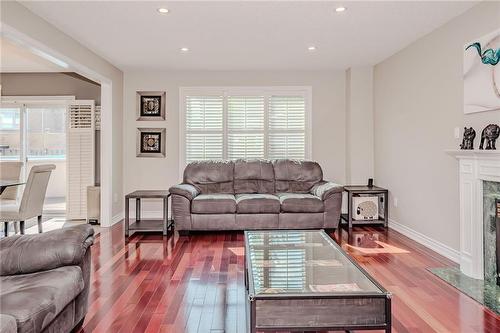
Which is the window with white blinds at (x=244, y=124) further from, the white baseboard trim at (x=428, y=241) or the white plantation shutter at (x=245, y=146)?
the white baseboard trim at (x=428, y=241)

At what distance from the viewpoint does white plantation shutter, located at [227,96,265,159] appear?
6.41 meters

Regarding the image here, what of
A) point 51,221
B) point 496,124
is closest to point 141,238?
point 51,221

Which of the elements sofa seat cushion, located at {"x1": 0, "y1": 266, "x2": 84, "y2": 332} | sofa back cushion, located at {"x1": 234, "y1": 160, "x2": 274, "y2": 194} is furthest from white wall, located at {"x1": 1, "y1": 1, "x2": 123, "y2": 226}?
sofa seat cushion, located at {"x1": 0, "y1": 266, "x2": 84, "y2": 332}

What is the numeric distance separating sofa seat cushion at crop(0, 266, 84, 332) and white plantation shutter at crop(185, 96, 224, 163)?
4229mm

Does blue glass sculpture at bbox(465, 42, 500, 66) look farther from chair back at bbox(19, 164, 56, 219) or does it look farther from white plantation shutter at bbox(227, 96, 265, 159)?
chair back at bbox(19, 164, 56, 219)

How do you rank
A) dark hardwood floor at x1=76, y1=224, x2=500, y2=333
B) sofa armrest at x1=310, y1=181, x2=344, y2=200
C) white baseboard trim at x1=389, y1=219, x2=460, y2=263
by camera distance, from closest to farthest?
1. dark hardwood floor at x1=76, y1=224, x2=500, y2=333
2. white baseboard trim at x1=389, y1=219, x2=460, y2=263
3. sofa armrest at x1=310, y1=181, x2=344, y2=200

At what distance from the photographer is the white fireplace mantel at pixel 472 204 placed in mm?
3257

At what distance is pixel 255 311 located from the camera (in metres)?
1.86

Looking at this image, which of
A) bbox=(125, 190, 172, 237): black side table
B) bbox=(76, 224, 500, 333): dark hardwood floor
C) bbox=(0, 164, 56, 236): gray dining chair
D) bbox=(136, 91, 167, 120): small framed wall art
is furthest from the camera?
bbox=(136, 91, 167, 120): small framed wall art

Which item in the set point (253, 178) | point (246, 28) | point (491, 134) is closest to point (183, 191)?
point (253, 178)

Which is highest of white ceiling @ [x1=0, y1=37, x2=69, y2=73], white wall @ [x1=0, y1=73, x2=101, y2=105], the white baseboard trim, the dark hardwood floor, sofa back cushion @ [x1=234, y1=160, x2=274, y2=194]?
white ceiling @ [x1=0, y1=37, x2=69, y2=73]

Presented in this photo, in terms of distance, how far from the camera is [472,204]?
3.42 metres

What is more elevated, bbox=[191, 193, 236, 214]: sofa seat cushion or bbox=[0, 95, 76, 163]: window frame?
bbox=[0, 95, 76, 163]: window frame

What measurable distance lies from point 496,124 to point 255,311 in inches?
108
